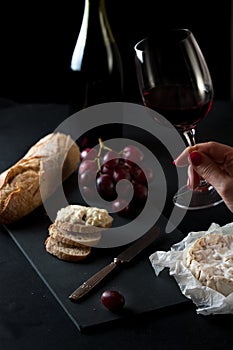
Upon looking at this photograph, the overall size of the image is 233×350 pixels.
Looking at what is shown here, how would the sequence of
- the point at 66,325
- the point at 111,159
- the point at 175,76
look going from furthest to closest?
the point at 111,159 → the point at 175,76 → the point at 66,325

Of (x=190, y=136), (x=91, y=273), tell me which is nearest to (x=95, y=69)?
(x=190, y=136)

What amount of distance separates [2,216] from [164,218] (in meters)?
0.36

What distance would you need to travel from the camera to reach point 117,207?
177 centimetres

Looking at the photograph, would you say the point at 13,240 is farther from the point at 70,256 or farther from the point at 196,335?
the point at 196,335

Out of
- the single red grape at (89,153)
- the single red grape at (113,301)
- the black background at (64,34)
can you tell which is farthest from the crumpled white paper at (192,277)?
the black background at (64,34)

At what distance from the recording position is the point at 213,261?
149cm

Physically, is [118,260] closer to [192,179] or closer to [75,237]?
[75,237]

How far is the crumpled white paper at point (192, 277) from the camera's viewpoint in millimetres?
1410

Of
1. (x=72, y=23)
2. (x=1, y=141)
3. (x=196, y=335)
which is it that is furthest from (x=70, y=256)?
(x=72, y=23)

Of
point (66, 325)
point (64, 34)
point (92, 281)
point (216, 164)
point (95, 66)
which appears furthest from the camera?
point (64, 34)

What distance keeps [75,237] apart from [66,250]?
39 millimetres

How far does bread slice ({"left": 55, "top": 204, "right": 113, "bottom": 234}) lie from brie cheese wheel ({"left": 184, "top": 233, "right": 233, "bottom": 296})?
0.22m

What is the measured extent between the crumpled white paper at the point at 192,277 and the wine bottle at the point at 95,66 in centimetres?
60

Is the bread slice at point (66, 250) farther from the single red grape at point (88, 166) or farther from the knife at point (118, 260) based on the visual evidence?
the single red grape at point (88, 166)
